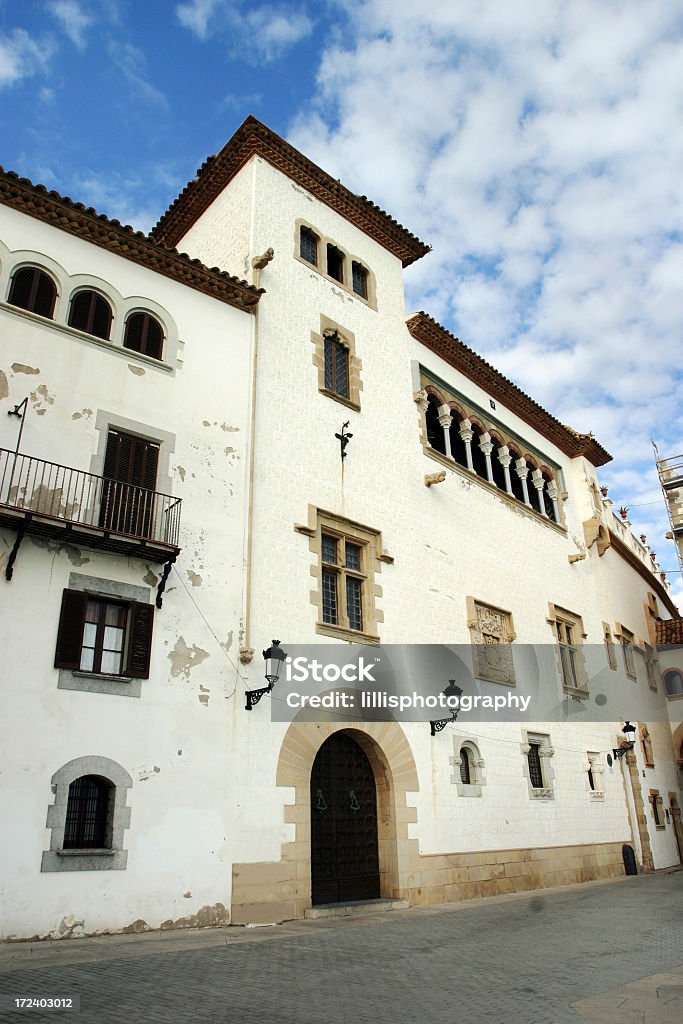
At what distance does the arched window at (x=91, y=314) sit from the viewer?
43.1 ft

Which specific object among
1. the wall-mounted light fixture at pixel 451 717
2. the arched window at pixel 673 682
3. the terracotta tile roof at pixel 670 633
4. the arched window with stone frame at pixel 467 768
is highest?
the terracotta tile roof at pixel 670 633

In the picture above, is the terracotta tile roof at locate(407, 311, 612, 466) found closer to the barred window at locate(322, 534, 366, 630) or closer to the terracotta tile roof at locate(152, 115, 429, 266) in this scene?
the terracotta tile roof at locate(152, 115, 429, 266)

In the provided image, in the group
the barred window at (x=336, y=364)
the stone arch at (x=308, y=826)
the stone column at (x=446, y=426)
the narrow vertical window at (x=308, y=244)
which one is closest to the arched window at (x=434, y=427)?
the stone column at (x=446, y=426)

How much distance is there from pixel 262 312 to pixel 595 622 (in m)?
15.9

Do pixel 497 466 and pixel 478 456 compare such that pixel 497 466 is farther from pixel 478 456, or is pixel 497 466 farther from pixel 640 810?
pixel 640 810

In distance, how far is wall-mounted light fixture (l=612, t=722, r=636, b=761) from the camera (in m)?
23.3

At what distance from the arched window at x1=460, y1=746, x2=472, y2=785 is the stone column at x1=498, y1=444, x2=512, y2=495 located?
8802 mm

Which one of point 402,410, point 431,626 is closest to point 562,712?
point 431,626

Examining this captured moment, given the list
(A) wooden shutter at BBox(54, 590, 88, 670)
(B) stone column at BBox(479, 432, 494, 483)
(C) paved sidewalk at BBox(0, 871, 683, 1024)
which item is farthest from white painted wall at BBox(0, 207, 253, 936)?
(B) stone column at BBox(479, 432, 494, 483)

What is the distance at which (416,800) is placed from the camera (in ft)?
49.6

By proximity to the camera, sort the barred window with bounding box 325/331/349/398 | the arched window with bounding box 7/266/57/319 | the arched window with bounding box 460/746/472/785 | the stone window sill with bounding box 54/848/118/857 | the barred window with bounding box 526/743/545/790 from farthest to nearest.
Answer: the barred window with bounding box 526/743/545/790, the barred window with bounding box 325/331/349/398, the arched window with bounding box 460/746/472/785, the arched window with bounding box 7/266/57/319, the stone window sill with bounding box 54/848/118/857

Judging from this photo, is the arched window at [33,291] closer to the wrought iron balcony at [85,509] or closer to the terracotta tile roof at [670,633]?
the wrought iron balcony at [85,509]

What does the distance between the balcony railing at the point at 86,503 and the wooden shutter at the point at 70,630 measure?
86 cm

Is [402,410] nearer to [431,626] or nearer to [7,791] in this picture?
[431,626]
